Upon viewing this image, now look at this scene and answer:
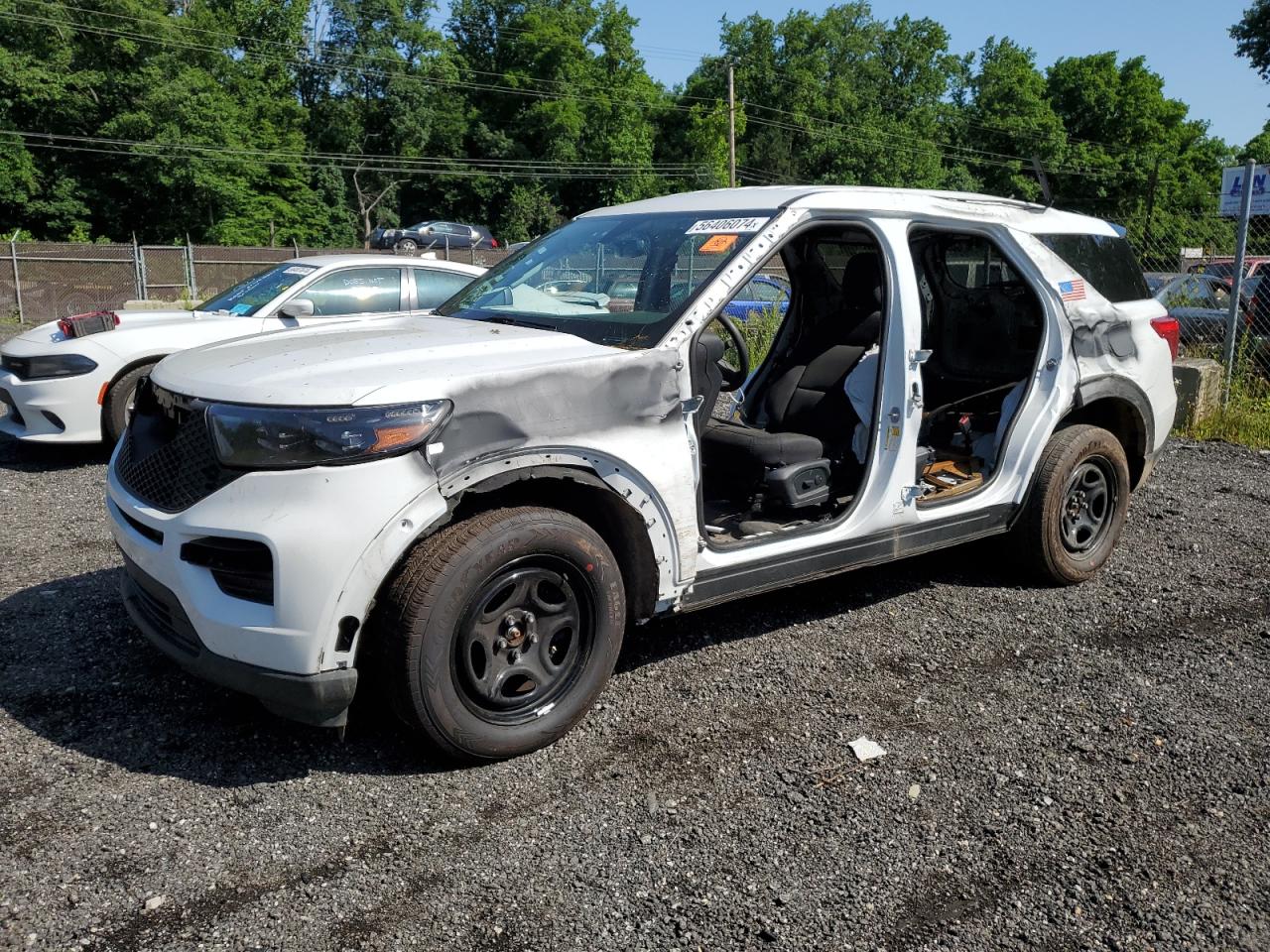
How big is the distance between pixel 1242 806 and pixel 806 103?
82.7 m

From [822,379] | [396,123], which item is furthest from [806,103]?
[822,379]

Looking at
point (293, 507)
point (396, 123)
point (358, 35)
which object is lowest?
point (293, 507)

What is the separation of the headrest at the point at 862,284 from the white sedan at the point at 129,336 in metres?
3.42

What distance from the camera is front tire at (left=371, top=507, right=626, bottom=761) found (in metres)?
3.05

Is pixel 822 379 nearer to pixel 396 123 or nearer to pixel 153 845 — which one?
pixel 153 845

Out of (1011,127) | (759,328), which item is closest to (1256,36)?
(1011,127)

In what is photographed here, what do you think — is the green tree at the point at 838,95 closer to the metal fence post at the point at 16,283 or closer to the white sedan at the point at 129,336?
the metal fence post at the point at 16,283

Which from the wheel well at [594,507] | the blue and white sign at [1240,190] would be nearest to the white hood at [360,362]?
the wheel well at [594,507]

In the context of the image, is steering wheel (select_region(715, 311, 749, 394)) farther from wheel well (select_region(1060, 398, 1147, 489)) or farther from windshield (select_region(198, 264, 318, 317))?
windshield (select_region(198, 264, 318, 317))

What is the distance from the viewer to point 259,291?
8578 millimetres

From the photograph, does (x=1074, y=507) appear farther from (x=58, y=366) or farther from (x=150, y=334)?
(x=58, y=366)

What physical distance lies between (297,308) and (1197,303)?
12425 millimetres

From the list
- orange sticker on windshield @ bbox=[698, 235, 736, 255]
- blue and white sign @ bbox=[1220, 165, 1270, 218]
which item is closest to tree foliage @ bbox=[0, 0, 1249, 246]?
blue and white sign @ bbox=[1220, 165, 1270, 218]

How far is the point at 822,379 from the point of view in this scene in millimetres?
4918
